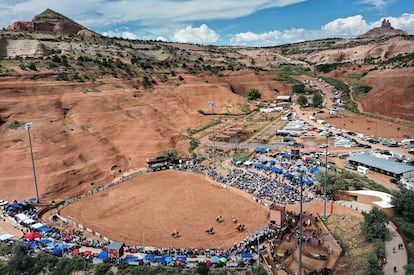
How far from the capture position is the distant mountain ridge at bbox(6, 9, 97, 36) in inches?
4109

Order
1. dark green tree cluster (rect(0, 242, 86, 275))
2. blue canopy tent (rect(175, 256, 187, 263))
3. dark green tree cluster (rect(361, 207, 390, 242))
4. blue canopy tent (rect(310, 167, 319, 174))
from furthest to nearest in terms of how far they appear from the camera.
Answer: blue canopy tent (rect(310, 167, 319, 174)) → dark green tree cluster (rect(361, 207, 390, 242)) → blue canopy tent (rect(175, 256, 187, 263)) → dark green tree cluster (rect(0, 242, 86, 275))

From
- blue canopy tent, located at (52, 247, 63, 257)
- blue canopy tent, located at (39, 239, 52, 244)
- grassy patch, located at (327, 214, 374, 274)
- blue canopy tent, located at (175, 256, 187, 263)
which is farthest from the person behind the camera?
blue canopy tent, located at (39, 239, 52, 244)

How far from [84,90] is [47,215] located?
3407 cm

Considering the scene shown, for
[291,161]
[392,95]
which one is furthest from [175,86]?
[392,95]

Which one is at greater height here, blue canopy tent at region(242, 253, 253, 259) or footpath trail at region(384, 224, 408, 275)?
footpath trail at region(384, 224, 408, 275)

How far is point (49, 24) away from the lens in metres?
111

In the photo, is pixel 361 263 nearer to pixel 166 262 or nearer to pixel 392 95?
pixel 166 262

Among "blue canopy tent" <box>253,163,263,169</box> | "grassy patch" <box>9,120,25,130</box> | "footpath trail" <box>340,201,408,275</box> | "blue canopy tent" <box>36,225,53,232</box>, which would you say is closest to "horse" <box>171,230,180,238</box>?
"blue canopy tent" <box>36,225,53,232</box>

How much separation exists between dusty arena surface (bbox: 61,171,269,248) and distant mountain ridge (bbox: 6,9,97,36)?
8629cm

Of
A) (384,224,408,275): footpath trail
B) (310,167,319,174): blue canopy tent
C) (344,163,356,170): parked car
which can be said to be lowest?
(384,224,408,275): footpath trail

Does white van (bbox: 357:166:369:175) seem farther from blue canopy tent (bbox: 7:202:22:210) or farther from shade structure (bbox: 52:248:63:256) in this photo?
blue canopy tent (bbox: 7:202:22:210)

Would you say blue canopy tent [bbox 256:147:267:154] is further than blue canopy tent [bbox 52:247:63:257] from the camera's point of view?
Yes

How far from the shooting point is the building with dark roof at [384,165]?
1642 inches

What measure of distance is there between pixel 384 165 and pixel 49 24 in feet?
365
